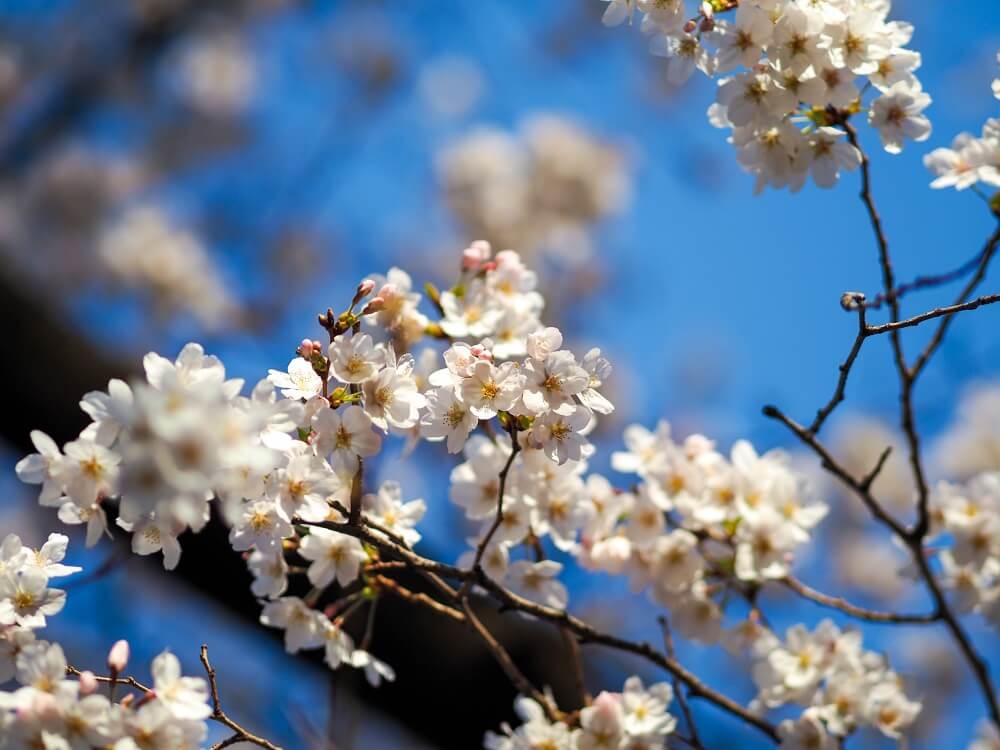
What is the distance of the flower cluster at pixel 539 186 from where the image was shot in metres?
5.40

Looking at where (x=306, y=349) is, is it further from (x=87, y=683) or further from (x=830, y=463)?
(x=830, y=463)

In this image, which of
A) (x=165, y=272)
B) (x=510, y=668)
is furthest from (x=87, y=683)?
(x=165, y=272)

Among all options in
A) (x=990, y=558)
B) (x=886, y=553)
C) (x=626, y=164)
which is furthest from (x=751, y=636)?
(x=626, y=164)

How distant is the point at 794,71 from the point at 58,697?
985 millimetres

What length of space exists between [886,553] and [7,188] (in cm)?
527

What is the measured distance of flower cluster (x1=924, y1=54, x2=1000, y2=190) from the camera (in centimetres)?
115

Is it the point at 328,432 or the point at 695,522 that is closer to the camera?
the point at 328,432

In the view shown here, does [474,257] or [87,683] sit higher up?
[474,257]

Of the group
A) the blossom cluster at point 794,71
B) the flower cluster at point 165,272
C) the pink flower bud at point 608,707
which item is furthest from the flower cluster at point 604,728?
the flower cluster at point 165,272

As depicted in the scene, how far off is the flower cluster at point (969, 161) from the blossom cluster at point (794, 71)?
0.05 meters

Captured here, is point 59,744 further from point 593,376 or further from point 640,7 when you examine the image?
point 640,7

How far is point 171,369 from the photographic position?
764mm

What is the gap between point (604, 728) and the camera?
1088 millimetres

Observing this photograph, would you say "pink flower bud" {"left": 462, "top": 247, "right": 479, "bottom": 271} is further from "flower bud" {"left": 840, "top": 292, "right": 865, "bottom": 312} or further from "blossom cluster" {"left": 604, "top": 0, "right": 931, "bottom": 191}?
"flower bud" {"left": 840, "top": 292, "right": 865, "bottom": 312}
